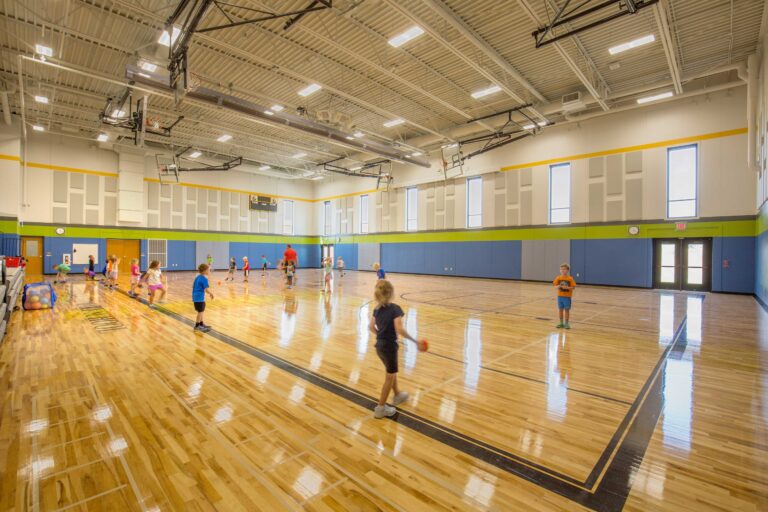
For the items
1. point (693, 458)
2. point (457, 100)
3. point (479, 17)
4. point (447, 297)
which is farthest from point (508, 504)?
point (457, 100)

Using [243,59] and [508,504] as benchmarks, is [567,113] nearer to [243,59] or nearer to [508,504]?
[243,59]

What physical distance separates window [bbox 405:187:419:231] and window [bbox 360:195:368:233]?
157 inches

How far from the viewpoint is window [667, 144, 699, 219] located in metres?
14.9

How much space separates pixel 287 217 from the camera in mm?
31594

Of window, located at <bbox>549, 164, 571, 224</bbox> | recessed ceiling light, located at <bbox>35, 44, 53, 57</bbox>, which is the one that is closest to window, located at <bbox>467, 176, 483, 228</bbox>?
window, located at <bbox>549, 164, 571, 224</bbox>

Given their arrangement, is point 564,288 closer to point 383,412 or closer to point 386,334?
point 386,334

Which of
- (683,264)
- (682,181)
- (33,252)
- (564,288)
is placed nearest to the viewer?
(564,288)

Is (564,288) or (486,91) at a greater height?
(486,91)

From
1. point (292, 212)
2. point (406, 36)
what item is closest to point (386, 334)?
point (406, 36)

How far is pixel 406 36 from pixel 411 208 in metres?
14.9

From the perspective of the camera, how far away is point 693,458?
2893 mm

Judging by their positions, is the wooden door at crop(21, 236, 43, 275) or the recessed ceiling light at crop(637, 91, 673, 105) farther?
the wooden door at crop(21, 236, 43, 275)

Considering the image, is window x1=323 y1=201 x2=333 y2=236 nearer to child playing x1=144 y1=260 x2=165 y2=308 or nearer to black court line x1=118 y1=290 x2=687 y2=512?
child playing x1=144 y1=260 x2=165 y2=308

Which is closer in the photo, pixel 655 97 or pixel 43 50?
pixel 43 50
